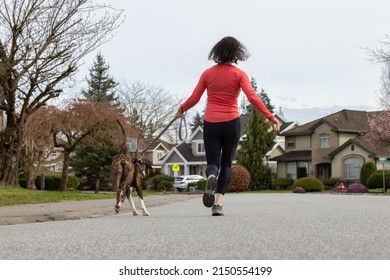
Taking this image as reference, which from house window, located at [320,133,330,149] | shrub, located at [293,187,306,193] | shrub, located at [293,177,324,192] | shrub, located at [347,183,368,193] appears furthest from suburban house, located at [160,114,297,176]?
shrub, located at [347,183,368,193]

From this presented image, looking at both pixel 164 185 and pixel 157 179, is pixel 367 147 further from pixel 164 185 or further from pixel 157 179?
pixel 157 179

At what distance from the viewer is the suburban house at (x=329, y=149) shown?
59719 mm

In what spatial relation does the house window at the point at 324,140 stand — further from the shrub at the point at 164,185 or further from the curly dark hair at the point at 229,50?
the curly dark hair at the point at 229,50

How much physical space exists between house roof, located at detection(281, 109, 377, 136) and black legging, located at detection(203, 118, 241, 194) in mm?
53872

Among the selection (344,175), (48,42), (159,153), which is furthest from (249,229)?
(159,153)

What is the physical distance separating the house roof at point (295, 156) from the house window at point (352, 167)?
16.7 feet

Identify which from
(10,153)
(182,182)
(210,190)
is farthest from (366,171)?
(210,190)

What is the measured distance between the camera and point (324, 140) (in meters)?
64.4

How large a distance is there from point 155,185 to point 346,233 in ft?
191

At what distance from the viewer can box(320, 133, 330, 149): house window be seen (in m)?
64.1

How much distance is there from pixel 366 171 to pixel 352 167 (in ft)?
19.6

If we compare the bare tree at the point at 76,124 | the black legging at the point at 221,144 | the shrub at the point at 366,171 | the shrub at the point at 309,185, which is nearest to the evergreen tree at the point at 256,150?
the shrub at the point at 309,185
